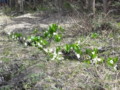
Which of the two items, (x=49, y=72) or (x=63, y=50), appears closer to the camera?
(x=49, y=72)

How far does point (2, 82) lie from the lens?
3643 mm

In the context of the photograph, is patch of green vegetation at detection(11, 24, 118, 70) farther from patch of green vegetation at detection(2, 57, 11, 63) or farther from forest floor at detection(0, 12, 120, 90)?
patch of green vegetation at detection(2, 57, 11, 63)

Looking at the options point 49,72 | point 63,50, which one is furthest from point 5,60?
point 63,50

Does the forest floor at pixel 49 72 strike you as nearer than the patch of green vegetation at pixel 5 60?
Yes

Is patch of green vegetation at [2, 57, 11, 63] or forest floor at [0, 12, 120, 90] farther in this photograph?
patch of green vegetation at [2, 57, 11, 63]

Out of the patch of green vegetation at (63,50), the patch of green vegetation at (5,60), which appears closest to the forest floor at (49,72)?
the patch of green vegetation at (5,60)

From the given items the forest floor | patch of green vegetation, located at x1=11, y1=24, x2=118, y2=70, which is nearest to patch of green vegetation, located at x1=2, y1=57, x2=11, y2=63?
the forest floor

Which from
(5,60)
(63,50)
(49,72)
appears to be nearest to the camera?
(49,72)

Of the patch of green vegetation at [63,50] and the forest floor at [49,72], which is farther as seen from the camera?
the patch of green vegetation at [63,50]

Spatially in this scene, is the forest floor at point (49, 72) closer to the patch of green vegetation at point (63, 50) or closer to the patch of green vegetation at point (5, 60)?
the patch of green vegetation at point (5, 60)

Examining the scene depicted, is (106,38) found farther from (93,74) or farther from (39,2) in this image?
(39,2)

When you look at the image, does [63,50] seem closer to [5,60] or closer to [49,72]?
[5,60]

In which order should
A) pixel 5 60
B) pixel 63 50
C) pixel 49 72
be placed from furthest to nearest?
pixel 63 50
pixel 5 60
pixel 49 72

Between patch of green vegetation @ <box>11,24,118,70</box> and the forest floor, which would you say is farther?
patch of green vegetation @ <box>11,24,118,70</box>
